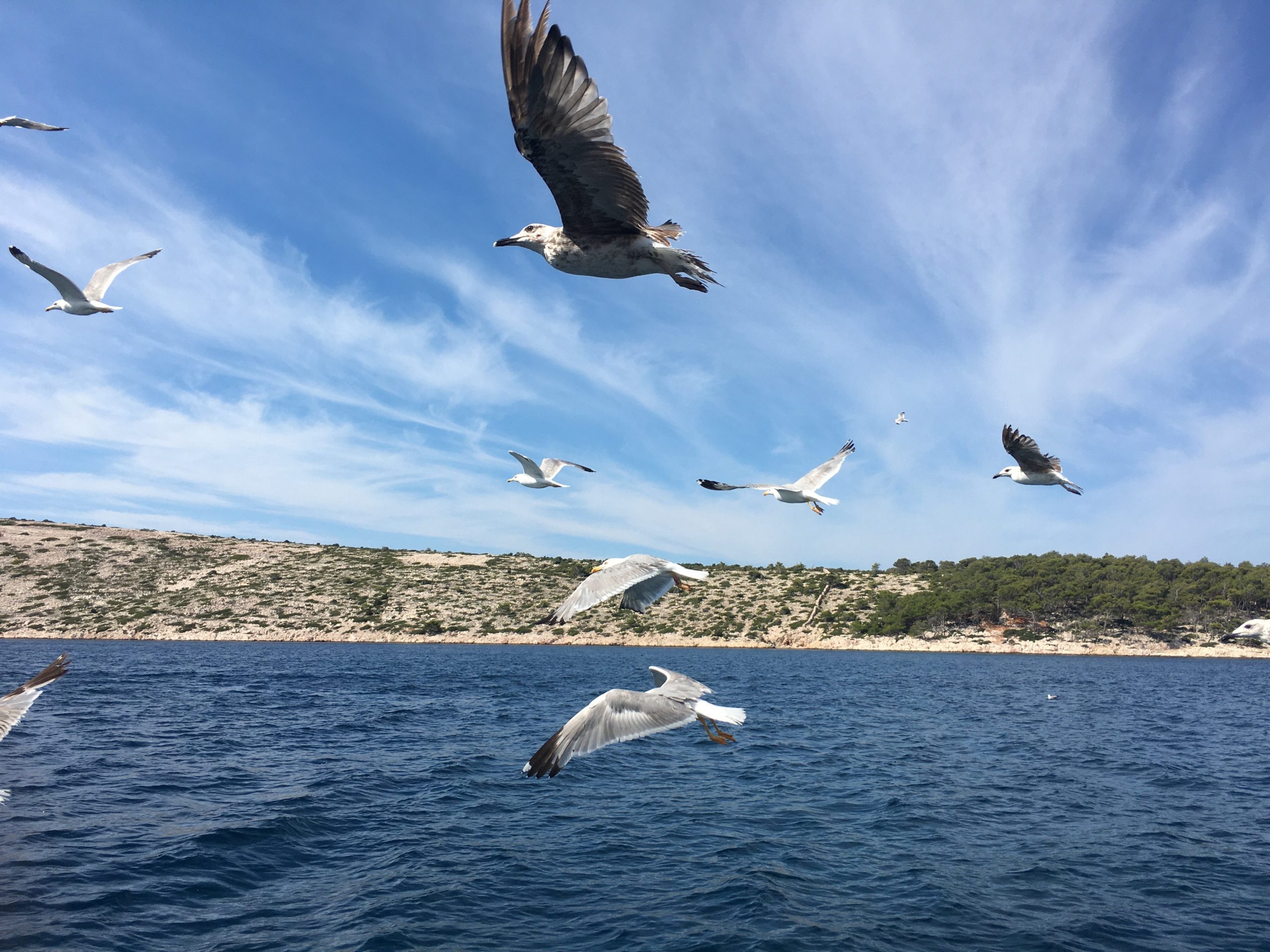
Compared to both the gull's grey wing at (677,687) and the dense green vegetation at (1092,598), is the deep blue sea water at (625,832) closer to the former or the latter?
the gull's grey wing at (677,687)

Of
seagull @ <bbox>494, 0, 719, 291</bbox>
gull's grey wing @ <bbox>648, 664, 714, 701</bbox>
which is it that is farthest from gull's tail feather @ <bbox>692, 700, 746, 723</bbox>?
seagull @ <bbox>494, 0, 719, 291</bbox>

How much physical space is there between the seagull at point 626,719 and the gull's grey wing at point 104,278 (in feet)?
42.6

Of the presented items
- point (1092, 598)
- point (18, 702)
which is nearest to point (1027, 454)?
point (18, 702)

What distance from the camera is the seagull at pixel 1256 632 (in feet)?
43.4

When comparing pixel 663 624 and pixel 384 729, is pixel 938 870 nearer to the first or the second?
pixel 384 729

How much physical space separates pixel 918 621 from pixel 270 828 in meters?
80.2

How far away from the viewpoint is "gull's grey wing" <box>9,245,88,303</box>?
1384cm

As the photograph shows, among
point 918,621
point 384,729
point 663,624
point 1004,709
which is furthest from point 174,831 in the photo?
point 918,621

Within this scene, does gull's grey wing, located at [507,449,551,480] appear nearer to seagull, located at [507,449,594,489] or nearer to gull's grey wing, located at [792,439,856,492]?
seagull, located at [507,449,594,489]

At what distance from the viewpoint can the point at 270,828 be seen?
1401 centimetres

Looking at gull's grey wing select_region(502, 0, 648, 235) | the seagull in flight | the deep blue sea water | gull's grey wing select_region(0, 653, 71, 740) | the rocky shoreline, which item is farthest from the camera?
the rocky shoreline

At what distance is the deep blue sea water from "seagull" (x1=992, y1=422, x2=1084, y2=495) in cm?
704

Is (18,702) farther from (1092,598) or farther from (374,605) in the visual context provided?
(1092,598)

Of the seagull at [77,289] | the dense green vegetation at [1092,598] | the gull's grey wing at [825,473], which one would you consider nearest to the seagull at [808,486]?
the gull's grey wing at [825,473]
